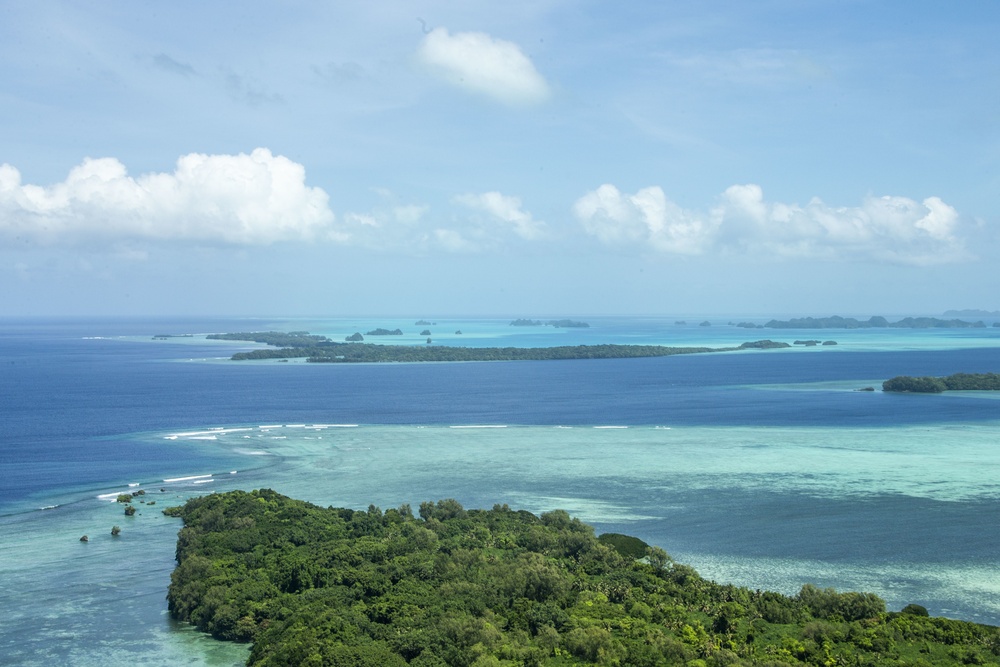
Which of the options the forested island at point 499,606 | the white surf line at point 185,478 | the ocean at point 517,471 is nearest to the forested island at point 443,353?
the ocean at point 517,471

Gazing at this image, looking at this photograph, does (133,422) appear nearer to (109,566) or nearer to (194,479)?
(194,479)

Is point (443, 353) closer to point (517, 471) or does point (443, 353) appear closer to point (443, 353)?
point (443, 353)

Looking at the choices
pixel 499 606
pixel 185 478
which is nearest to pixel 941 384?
pixel 185 478

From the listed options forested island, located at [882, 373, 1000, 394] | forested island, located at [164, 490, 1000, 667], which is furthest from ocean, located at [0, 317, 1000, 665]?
forested island, located at [882, 373, 1000, 394]

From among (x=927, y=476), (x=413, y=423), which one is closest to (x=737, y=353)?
(x=413, y=423)

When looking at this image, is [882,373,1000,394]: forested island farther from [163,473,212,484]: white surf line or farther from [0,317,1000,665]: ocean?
[163,473,212,484]: white surf line
